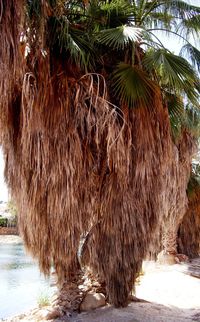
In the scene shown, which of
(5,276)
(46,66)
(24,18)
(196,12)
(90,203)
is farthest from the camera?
(5,276)

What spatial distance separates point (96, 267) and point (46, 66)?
3592 millimetres

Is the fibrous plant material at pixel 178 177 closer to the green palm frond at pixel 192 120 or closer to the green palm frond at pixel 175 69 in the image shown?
the green palm frond at pixel 192 120

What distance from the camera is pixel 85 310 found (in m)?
6.95

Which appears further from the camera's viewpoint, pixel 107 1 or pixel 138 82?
pixel 107 1

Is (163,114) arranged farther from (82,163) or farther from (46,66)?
(46,66)

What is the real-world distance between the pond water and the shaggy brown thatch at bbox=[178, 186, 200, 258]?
6.31 meters

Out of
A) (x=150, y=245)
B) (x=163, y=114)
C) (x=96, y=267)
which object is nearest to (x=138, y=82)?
(x=163, y=114)

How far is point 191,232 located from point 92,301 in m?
10.4

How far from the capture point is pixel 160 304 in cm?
801

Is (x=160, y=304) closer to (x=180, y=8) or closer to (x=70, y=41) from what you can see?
(x=70, y=41)

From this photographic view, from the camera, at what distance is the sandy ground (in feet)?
22.0

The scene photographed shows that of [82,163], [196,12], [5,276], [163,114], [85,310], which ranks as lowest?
[5,276]

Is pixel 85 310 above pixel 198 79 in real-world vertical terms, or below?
below

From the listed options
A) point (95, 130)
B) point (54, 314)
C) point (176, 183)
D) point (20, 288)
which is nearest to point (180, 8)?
point (95, 130)
